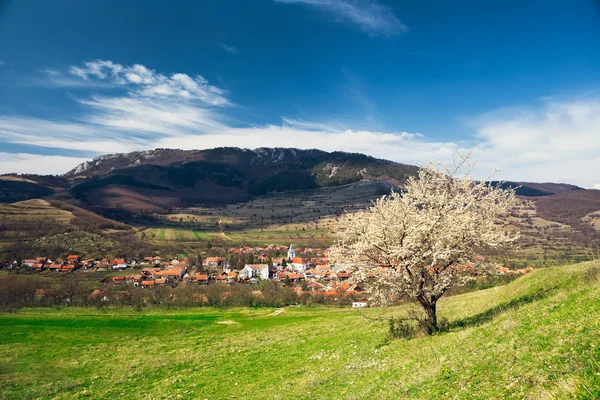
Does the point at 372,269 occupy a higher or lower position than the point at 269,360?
higher

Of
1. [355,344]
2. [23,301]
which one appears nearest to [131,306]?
[23,301]

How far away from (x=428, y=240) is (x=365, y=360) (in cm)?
727

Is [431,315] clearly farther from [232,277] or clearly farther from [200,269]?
[200,269]

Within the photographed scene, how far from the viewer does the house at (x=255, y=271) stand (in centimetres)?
12506

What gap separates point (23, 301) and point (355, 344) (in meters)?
87.4

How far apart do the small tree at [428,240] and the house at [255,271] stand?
362ft

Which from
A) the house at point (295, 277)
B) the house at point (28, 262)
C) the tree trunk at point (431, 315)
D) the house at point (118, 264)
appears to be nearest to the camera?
the tree trunk at point (431, 315)

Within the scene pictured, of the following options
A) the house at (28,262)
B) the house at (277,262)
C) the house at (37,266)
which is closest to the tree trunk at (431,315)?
the house at (277,262)

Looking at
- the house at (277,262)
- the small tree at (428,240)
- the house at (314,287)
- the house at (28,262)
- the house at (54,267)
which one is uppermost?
the small tree at (428,240)

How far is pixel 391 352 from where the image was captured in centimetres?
1669

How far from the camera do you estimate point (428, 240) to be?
17.4 meters

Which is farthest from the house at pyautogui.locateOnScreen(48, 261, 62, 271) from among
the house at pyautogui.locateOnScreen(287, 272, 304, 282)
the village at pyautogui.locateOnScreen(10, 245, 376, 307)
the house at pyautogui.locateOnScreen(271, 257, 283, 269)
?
the house at pyautogui.locateOnScreen(287, 272, 304, 282)

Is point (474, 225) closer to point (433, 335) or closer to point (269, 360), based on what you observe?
point (433, 335)

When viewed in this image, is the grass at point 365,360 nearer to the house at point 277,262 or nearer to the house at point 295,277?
the house at point 295,277
